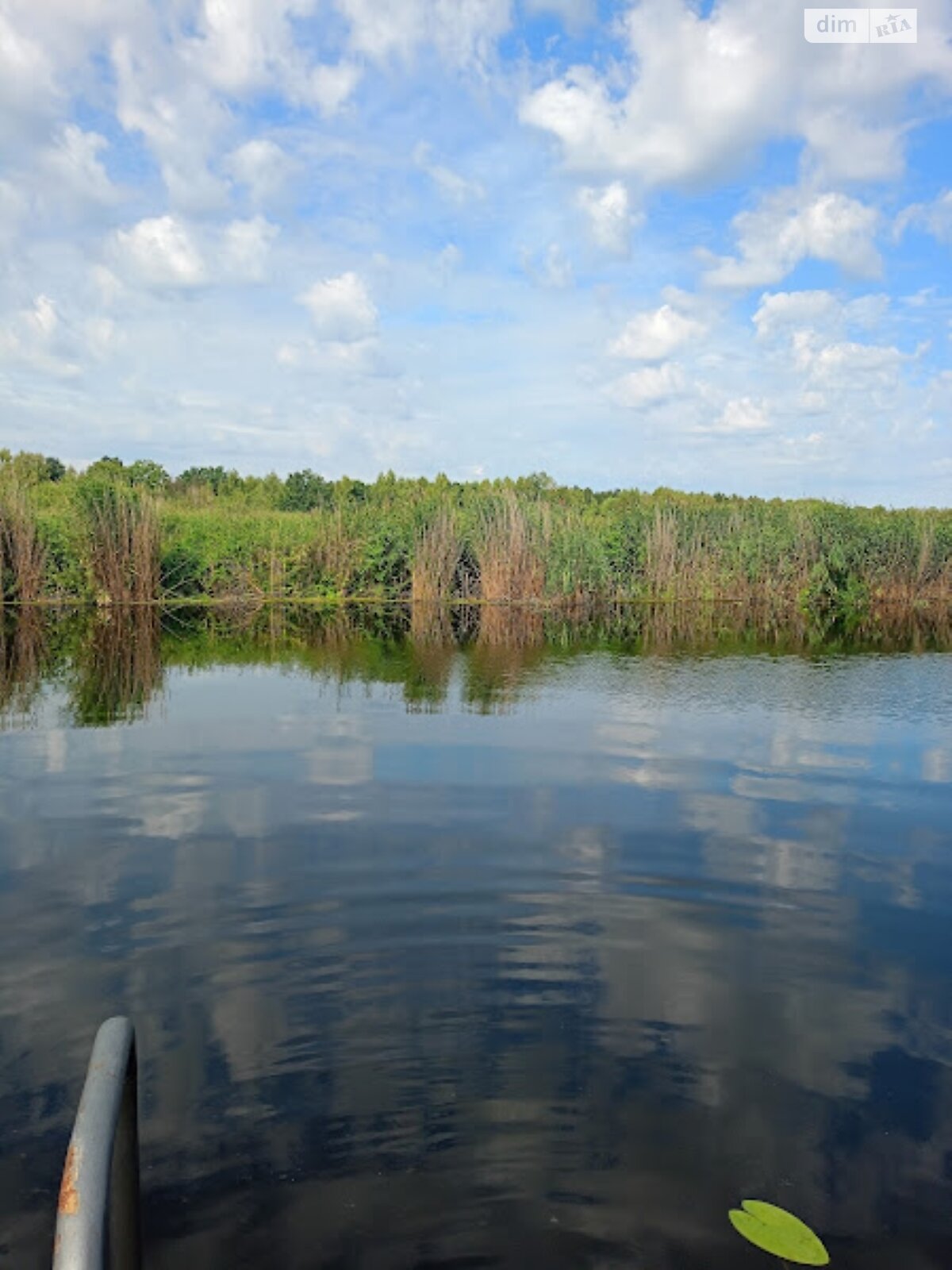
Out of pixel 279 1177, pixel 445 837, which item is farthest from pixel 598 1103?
pixel 445 837

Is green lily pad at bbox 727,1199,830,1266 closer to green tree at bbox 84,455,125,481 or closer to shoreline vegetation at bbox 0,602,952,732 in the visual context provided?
shoreline vegetation at bbox 0,602,952,732

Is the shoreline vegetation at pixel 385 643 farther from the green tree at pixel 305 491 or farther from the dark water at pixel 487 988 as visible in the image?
the green tree at pixel 305 491

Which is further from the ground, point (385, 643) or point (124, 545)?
point (124, 545)

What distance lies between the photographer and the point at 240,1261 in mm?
2824

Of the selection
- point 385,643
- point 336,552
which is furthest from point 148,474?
point 385,643

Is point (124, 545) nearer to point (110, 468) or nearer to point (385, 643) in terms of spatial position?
point (385, 643)

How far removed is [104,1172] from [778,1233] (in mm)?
2241

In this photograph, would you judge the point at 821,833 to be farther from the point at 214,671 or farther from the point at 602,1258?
the point at 214,671

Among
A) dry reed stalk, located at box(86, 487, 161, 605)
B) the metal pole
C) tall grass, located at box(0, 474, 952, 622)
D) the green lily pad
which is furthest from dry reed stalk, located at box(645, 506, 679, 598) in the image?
the metal pole

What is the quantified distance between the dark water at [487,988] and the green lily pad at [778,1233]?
0.16 ft

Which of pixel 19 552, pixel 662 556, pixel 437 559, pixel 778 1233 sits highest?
pixel 662 556

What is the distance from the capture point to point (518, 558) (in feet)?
83.7

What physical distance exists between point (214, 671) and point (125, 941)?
371 inches

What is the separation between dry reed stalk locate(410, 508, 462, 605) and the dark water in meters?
16.9
